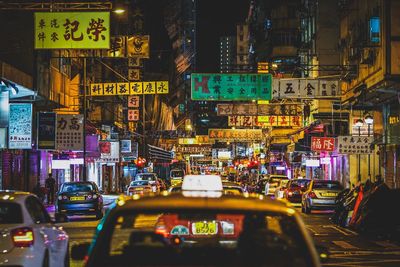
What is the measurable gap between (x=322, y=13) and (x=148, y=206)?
53.6 metres

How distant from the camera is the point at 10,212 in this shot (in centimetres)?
1181

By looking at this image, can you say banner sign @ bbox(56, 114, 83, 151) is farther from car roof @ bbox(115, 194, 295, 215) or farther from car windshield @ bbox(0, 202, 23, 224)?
car roof @ bbox(115, 194, 295, 215)

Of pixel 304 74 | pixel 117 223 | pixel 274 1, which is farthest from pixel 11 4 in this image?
pixel 274 1

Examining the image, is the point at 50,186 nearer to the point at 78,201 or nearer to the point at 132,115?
the point at 78,201

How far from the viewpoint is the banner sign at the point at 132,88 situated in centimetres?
4001

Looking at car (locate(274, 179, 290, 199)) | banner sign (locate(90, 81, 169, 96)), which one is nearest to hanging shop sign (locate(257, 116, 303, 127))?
car (locate(274, 179, 290, 199))

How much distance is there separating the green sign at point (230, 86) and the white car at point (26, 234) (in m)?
27.3

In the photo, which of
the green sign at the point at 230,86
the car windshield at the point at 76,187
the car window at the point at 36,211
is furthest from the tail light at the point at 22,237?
the green sign at the point at 230,86

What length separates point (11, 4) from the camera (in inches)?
1137

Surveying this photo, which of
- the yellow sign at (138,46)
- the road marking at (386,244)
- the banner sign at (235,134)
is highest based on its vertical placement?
the yellow sign at (138,46)

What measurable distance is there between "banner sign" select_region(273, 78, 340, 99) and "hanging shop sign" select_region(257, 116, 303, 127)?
17517 millimetres

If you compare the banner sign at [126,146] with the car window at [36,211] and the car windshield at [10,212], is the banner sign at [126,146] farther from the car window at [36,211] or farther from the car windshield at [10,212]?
the car windshield at [10,212]

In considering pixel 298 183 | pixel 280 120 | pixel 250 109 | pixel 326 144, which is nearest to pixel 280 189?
pixel 298 183

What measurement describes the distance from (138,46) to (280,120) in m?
23.4
